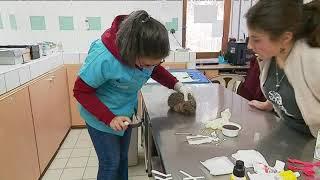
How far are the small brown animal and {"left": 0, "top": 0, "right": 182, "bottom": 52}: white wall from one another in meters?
1.71

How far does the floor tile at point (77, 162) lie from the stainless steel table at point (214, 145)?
107 centimetres

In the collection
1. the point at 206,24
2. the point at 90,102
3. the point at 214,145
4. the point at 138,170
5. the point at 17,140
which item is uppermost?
the point at 206,24

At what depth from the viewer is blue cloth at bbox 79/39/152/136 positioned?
1.11m

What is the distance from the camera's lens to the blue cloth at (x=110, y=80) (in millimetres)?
1114

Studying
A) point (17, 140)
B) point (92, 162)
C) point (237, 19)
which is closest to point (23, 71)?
point (17, 140)

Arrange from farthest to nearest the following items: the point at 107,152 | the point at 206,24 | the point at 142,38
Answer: the point at 206,24, the point at 107,152, the point at 142,38

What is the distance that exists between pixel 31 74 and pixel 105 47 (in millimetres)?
1084

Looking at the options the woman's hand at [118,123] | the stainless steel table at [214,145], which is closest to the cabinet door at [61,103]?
the stainless steel table at [214,145]

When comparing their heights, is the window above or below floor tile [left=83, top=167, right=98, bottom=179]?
above

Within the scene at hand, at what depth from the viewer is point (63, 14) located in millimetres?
3043

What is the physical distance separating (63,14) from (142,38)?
7.84 feet

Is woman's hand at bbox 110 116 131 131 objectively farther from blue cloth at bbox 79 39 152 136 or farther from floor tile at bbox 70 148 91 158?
floor tile at bbox 70 148 91 158

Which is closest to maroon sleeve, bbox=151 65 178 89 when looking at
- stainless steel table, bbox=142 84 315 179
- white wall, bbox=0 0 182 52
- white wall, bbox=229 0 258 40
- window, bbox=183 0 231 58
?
stainless steel table, bbox=142 84 315 179

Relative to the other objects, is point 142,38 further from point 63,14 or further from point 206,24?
point 206,24
